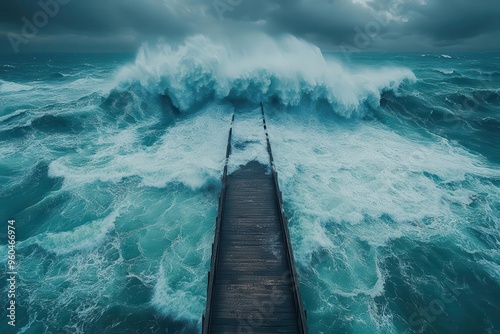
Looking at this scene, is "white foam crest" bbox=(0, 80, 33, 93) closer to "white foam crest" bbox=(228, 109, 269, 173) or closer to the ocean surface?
the ocean surface

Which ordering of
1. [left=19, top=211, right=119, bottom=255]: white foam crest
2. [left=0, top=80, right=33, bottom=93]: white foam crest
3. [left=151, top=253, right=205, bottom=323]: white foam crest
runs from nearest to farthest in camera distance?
[left=151, top=253, right=205, bottom=323]: white foam crest, [left=19, top=211, right=119, bottom=255]: white foam crest, [left=0, top=80, right=33, bottom=93]: white foam crest

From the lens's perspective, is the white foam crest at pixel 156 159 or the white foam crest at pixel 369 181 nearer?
the white foam crest at pixel 369 181

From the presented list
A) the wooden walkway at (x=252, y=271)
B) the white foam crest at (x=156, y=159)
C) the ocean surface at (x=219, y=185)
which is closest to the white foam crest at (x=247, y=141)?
the ocean surface at (x=219, y=185)

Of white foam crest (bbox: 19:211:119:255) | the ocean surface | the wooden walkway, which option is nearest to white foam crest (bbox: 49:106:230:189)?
the ocean surface

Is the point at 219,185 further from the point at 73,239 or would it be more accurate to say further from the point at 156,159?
the point at 73,239

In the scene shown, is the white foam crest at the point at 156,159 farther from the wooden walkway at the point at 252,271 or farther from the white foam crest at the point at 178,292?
the white foam crest at the point at 178,292

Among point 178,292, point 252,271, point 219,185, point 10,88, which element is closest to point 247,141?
point 219,185
